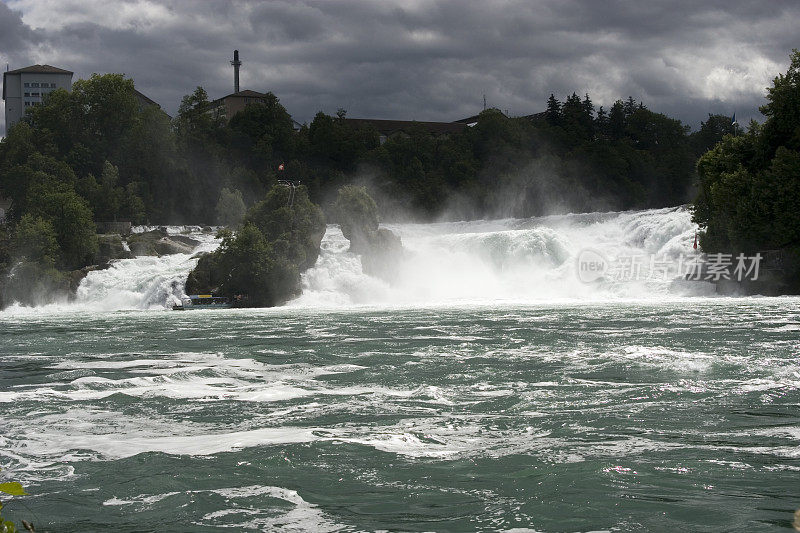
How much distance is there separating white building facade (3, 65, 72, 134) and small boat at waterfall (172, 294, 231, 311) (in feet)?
270

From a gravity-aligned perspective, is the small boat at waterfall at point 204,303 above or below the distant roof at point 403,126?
below

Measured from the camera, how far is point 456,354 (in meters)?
18.5

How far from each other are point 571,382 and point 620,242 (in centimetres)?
3919

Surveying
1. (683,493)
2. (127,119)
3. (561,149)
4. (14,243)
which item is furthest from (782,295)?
(127,119)

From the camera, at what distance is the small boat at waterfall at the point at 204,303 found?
147 ft

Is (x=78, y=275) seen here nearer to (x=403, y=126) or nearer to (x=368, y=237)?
(x=368, y=237)

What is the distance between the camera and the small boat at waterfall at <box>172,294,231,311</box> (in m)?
44.8

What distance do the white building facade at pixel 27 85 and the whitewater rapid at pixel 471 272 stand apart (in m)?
73.0

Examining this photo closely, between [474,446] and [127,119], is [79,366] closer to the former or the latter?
[474,446]

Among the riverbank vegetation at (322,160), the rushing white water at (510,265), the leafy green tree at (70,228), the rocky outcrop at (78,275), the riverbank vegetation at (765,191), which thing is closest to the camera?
the riverbank vegetation at (765,191)

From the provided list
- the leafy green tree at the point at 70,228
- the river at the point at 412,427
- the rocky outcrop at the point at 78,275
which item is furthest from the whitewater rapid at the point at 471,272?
the river at the point at 412,427

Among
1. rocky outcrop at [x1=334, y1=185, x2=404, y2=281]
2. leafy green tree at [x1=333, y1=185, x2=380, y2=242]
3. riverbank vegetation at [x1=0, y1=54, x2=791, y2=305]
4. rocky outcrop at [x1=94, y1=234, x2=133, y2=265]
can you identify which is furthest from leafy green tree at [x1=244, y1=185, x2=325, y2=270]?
riverbank vegetation at [x1=0, y1=54, x2=791, y2=305]

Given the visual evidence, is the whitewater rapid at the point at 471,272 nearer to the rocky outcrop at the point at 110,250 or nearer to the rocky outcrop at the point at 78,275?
the rocky outcrop at the point at 78,275

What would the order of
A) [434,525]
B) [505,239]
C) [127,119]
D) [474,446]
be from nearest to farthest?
[434,525] < [474,446] < [505,239] < [127,119]
